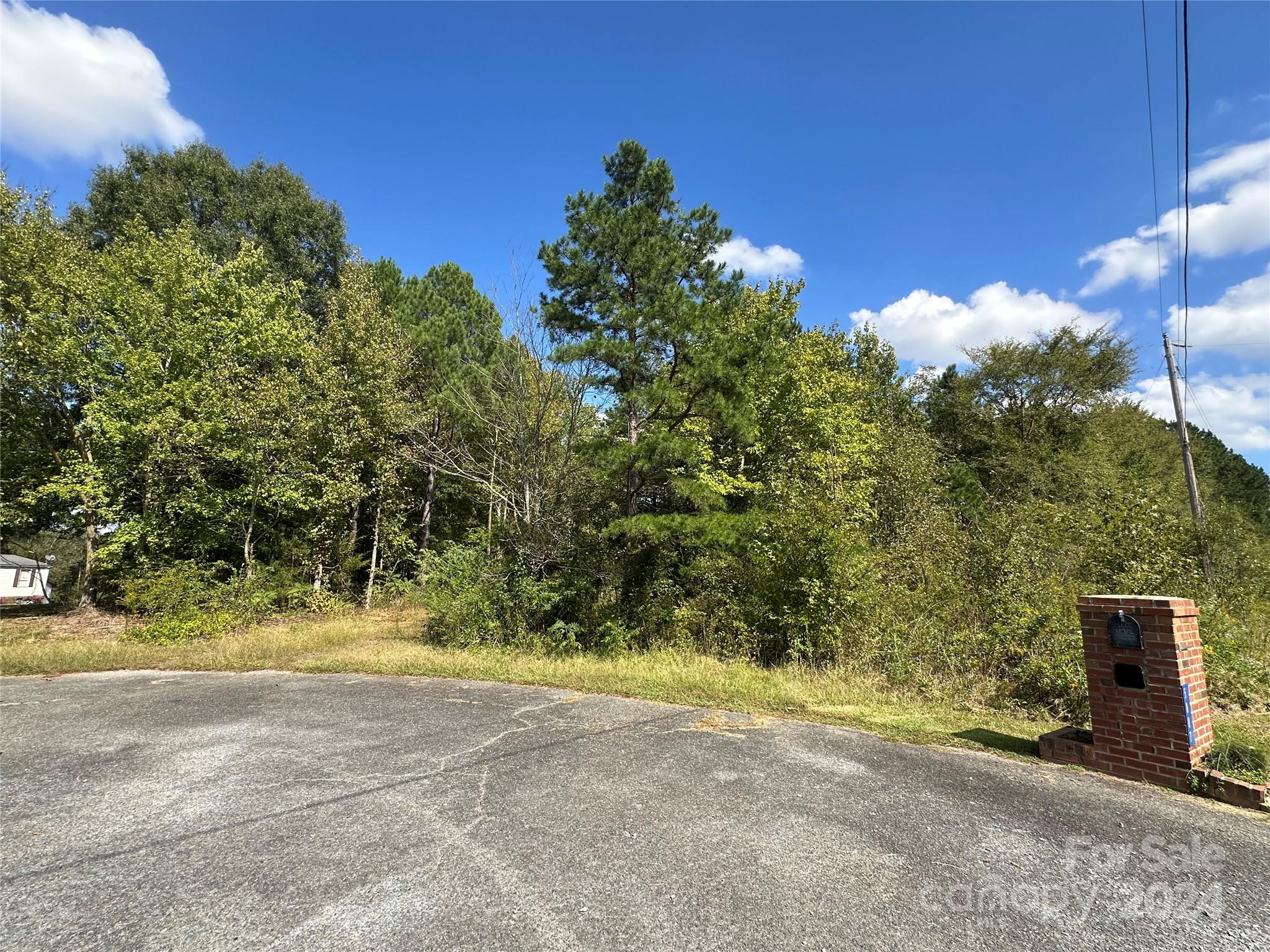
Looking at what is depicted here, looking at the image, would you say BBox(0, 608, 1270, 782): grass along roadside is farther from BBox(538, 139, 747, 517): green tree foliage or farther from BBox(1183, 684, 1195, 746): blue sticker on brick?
BBox(538, 139, 747, 517): green tree foliage

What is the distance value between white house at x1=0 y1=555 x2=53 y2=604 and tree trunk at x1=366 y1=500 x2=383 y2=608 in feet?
81.5

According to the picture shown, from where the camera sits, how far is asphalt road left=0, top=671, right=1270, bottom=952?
7.77 ft

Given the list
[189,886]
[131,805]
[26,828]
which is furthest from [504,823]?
[26,828]

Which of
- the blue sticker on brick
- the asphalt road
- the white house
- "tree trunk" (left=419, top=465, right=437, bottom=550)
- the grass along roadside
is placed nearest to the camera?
the asphalt road

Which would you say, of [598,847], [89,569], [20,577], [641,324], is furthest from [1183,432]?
[20,577]

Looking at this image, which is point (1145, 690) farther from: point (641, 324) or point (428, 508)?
point (428, 508)

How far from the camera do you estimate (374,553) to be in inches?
659

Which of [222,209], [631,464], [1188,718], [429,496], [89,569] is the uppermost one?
[222,209]

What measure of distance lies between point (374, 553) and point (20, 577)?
3649 centimetres

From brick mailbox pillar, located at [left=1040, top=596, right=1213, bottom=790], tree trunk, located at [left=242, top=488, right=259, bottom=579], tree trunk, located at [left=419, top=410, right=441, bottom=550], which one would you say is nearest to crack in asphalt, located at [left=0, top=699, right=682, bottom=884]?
brick mailbox pillar, located at [left=1040, top=596, right=1213, bottom=790]

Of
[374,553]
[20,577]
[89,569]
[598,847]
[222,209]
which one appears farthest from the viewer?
[20,577]

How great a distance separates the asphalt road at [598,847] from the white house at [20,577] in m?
37.1

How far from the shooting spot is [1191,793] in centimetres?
368

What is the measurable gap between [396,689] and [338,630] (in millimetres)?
5739
